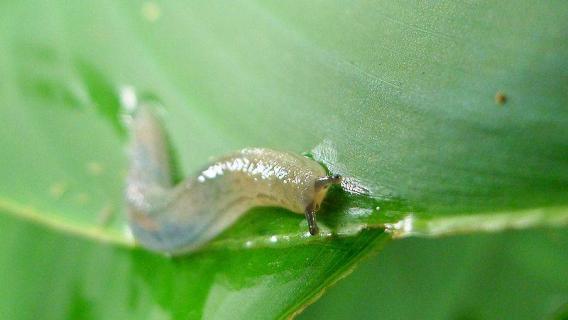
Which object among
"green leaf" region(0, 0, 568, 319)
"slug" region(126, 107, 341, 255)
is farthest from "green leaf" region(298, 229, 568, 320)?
"slug" region(126, 107, 341, 255)

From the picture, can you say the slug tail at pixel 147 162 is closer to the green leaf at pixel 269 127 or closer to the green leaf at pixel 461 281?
the green leaf at pixel 269 127

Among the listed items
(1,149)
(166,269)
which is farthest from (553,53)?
(1,149)

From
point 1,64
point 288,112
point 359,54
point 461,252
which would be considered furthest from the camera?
point 1,64

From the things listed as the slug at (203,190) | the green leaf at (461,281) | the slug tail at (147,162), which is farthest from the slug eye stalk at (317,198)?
the slug tail at (147,162)

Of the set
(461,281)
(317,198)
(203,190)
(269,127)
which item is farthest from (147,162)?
(461,281)

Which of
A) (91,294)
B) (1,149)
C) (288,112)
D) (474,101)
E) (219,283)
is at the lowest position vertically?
(91,294)

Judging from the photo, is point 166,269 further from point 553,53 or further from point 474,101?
point 553,53

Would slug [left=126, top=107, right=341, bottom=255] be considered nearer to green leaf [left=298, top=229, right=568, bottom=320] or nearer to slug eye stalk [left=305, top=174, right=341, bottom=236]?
slug eye stalk [left=305, top=174, right=341, bottom=236]
